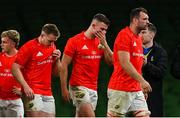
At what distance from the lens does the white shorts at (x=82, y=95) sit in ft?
28.6

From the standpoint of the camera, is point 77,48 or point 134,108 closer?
point 134,108

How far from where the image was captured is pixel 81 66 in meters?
8.76

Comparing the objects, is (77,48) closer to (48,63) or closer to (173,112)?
(48,63)

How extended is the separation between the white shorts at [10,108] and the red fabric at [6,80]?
7 centimetres

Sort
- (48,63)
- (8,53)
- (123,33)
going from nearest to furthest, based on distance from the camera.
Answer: (123,33), (48,63), (8,53)

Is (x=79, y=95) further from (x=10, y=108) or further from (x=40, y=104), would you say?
(x=10, y=108)

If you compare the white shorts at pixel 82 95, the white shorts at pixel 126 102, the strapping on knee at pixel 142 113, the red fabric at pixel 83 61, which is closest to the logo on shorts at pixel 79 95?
the white shorts at pixel 82 95

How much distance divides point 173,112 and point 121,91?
5782 mm

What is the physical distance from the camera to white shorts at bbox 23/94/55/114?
832 cm

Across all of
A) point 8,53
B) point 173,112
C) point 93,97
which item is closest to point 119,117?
point 93,97

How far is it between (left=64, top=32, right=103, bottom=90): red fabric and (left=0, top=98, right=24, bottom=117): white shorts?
2.85 feet

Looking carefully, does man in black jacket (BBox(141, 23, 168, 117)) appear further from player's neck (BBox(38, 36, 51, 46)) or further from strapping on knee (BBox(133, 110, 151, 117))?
player's neck (BBox(38, 36, 51, 46))

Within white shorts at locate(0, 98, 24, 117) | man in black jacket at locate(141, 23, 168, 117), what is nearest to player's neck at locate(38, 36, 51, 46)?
white shorts at locate(0, 98, 24, 117)

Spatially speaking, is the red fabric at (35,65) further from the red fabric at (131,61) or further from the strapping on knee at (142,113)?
the strapping on knee at (142,113)
